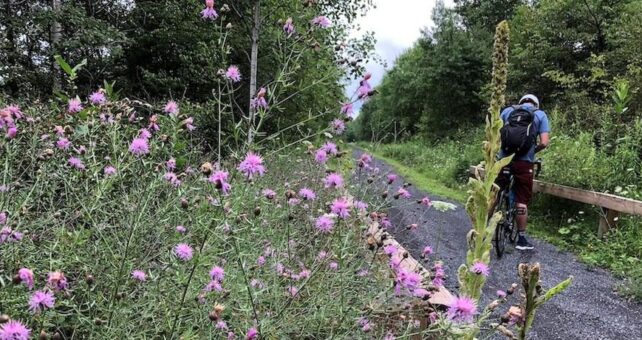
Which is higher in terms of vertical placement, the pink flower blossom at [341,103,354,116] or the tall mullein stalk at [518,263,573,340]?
the pink flower blossom at [341,103,354,116]

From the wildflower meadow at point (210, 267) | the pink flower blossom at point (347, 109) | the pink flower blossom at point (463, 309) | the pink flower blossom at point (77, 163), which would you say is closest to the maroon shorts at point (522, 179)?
the wildflower meadow at point (210, 267)

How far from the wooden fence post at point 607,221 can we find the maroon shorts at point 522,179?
5.18ft

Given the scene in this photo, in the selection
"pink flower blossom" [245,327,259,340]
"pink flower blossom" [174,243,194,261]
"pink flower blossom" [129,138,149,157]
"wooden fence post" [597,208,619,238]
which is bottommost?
"wooden fence post" [597,208,619,238]

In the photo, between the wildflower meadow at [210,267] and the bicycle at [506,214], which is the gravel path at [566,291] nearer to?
the bicycle at [506,214]

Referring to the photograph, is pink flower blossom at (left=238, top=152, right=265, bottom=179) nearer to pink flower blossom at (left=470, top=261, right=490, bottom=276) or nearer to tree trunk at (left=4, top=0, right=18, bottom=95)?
pink flower blossom at (left=470, top=261, right=490, bottom=276)

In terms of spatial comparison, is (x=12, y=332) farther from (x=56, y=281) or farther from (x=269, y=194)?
(x=269, y=194)

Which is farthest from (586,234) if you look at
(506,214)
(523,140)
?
(523,140)

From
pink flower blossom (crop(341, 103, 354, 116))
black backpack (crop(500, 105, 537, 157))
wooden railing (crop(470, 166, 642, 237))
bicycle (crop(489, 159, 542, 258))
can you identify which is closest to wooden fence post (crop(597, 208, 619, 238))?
wooden railing (crop(470, 166, 642, 237))

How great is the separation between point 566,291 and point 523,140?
1.74 metres

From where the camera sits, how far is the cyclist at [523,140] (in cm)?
544

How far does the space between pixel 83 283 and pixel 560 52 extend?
16.4 metres

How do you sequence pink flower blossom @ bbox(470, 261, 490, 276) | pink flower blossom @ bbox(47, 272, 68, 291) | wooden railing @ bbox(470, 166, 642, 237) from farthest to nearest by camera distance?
1. wooden railing @ bbox(470, 166, 642, 237)
2. pink flower blossom @ bbox(470, 261, 490, 276)
3. pink flower blossom @ bbox(47, 272, 68, 291)

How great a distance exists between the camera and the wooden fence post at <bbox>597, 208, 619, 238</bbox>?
6418 millimetres

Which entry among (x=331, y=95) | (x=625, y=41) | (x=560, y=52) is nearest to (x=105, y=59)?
(x=331, y=95)
